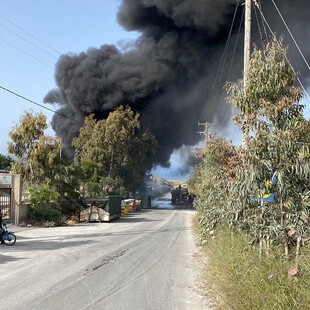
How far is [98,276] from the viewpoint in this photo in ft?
29.9

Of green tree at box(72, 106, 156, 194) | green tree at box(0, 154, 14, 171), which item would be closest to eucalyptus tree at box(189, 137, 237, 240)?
green tree at box(72, 106, 156, 194)

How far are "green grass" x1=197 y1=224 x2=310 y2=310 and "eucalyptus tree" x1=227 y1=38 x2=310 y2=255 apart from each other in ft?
1.39

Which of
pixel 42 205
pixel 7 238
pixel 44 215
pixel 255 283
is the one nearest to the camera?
pixel 255 283

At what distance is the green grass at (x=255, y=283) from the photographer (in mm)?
4613

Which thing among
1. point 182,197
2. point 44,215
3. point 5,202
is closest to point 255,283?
point 5,202

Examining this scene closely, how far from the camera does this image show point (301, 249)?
18.7 ft

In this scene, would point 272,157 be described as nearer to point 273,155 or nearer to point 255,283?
point 273,155

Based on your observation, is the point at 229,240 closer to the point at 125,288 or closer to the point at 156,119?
the point at 125,288

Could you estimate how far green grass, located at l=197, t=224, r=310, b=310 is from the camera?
4613mm

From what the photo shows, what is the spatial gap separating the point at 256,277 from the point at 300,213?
1.15 metres

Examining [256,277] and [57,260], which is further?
[57,260]

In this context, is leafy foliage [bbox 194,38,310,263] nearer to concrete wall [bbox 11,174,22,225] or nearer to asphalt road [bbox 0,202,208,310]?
asphalt road [bbox 0,202,208,310]

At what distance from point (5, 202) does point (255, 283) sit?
2085 centimetres

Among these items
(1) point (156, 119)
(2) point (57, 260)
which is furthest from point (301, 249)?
(1) point (156, 119)
